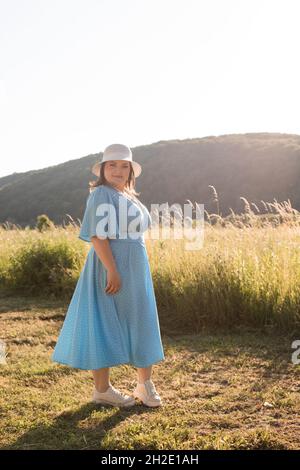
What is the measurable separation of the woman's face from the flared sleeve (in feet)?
0.38

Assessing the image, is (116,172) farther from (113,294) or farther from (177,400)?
(177,400)

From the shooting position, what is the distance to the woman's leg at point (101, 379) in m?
3.88

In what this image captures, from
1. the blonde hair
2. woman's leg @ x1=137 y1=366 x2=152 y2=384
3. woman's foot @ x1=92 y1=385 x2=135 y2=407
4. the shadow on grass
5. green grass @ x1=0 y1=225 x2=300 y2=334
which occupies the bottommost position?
the shadow on grass

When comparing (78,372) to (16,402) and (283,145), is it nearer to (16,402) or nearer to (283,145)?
(16,402)

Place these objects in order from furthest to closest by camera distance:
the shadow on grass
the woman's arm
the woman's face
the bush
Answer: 1. the bush
2. the woman's face
3. the woman's arm
4. the shadow on grass

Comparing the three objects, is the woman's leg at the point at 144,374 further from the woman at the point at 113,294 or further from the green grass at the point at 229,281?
the green grass at the point at 229,281

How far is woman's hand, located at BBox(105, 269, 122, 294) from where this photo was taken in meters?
3.69

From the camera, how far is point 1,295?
8977 millimetres

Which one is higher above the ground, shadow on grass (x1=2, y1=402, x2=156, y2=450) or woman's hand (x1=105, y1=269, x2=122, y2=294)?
woman's hand (x1=105, y1=269, x2=122, y2=294)

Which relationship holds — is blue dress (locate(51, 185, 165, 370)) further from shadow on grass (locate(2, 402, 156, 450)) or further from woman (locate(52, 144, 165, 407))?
shadow on grass (locate(2, 402, 156, 450))

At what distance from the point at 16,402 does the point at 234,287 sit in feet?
9.78

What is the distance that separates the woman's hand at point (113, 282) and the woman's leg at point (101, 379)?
1.89 feet

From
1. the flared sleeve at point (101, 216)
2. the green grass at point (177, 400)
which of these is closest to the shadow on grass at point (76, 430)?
the green grass at point (177, 400)

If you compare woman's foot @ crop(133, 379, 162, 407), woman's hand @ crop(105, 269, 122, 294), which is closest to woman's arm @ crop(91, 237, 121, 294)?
woman's hand @ crop(105, 269, 122, 294)
